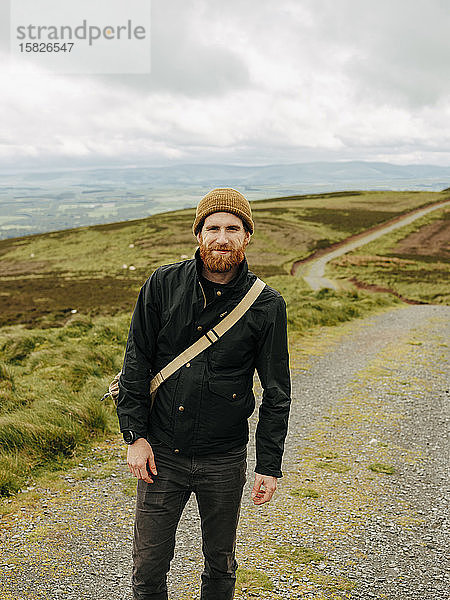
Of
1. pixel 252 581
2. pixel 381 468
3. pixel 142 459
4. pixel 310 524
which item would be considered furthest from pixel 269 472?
pixel 381 468

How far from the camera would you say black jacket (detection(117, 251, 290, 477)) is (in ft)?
9.89

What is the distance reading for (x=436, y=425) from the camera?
802cm

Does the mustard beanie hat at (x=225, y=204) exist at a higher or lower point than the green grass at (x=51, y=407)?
higher

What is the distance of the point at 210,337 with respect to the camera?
300cm

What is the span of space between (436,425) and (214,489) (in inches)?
237

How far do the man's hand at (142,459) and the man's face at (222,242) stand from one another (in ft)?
3.70

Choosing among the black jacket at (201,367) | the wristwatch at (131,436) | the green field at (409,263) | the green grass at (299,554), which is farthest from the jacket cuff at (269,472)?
the green field at (409,263)

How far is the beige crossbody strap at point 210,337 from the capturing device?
9.86 feet

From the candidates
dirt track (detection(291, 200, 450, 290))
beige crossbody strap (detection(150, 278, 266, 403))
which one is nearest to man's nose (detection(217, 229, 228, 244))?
beige crossbody strap (detection(150, 278, 266, 403))

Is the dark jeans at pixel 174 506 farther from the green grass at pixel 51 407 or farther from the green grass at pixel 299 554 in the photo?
the green grass at pixel 51 407

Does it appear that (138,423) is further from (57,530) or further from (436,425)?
(436,425)

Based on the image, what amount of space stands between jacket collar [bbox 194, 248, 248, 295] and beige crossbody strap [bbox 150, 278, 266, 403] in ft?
0.20

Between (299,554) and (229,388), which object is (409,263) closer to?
(299,554)

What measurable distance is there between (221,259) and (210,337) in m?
0.46
